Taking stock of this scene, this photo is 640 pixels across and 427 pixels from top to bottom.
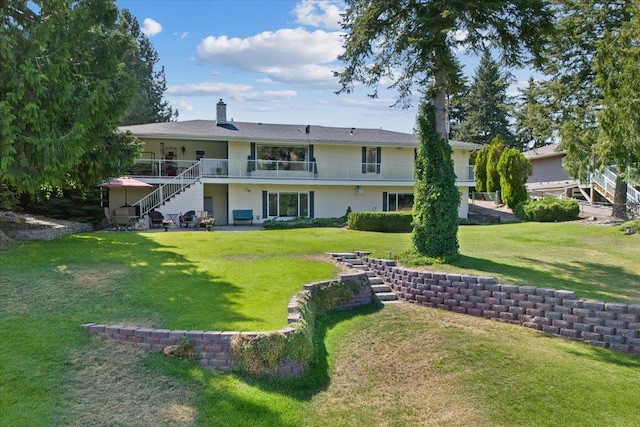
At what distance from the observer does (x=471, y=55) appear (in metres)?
12.6

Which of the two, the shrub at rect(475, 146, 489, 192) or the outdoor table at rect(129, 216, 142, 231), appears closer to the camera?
the outdoor table at rect(129, 216, 142, 231)

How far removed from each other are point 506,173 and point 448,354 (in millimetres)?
21057

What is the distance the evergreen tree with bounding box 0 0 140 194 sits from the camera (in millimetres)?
9625

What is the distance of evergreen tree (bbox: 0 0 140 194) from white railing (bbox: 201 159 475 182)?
9.01 metres

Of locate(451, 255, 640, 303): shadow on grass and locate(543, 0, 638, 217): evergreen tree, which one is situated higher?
locate(543, 0, 638, 217): evergreen tree

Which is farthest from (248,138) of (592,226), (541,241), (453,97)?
(592,226)

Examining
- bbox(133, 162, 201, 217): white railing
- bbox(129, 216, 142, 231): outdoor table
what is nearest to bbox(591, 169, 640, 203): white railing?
bbox(133, 162, 201, 217): white railing

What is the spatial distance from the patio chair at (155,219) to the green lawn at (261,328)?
7.96 metres

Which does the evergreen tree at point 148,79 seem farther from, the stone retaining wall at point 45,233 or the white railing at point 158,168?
the stone retaining wall at point 45,233

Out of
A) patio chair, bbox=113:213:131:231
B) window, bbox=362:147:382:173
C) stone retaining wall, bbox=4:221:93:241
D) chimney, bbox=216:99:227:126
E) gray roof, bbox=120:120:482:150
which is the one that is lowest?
stone retaining wall, bbox=4:221:93:241

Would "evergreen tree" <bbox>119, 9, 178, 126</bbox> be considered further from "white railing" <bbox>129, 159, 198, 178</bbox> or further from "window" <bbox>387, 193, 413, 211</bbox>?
"window" <bbox>387, 193, 413, 211</bbox>

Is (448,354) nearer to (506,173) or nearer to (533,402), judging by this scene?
(533,402)

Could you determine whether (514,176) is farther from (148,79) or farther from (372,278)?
(148,79)

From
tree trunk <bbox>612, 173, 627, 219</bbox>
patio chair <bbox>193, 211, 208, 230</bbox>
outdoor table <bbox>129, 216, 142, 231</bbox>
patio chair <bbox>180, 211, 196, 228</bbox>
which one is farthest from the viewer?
tree trunk <bbox>612, 173, 627, 219</bbox>
